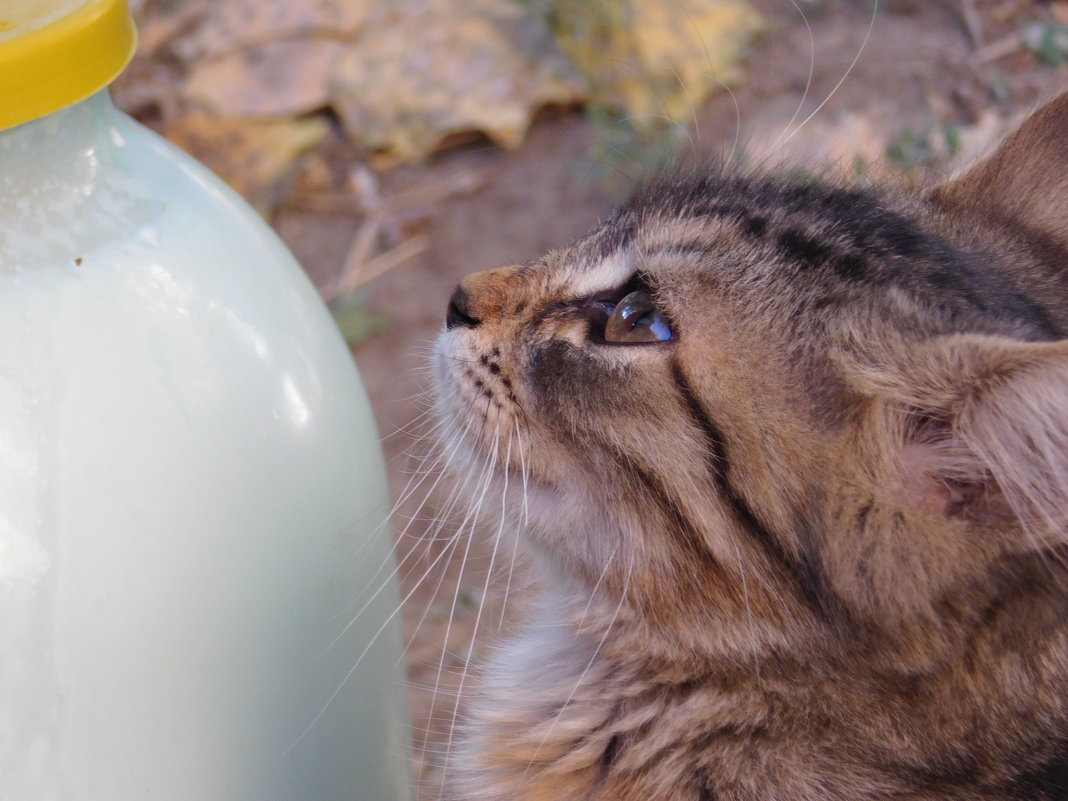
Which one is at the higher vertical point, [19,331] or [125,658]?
[19,331]

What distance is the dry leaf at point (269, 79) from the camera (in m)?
4.32

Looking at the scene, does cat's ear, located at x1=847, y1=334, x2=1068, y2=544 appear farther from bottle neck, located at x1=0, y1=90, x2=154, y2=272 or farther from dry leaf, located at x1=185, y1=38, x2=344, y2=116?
dry leaf, located at x1=185, y1=38, x2=344, y2=116

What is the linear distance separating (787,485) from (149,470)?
2.45 feet

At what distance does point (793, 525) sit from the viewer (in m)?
1.28

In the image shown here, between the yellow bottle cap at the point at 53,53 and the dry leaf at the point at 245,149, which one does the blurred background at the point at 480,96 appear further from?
the yellow bottle cap at the point at 53,53

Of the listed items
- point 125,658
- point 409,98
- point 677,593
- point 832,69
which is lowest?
point 409,98

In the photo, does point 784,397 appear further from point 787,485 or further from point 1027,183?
point 1027,183

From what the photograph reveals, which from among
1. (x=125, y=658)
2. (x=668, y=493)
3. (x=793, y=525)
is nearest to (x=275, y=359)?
(x=125, y=658)

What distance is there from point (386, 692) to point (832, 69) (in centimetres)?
319

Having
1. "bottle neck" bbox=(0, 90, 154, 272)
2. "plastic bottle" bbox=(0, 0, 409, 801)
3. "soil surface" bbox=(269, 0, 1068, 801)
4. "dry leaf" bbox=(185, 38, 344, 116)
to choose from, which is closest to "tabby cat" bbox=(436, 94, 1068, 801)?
"plastic bottle" bbox=(0, 0, 409, 801)

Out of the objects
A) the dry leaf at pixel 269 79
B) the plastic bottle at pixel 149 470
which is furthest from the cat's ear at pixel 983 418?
the dry leaf at pixel 269 79

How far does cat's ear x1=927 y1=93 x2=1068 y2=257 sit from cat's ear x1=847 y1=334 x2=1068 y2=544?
564mm

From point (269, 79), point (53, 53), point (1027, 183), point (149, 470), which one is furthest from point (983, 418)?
point (269, 79)

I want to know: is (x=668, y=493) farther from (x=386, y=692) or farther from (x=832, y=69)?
(x=832, y=69)
